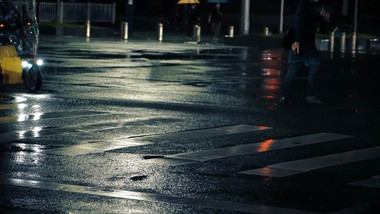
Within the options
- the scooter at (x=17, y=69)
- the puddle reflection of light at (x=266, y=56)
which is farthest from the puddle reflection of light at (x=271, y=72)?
the scooter at (x=17, y=69)

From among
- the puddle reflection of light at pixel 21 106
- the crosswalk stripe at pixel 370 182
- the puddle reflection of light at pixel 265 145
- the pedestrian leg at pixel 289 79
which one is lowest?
the puddle reflection of light at pixel 265 145

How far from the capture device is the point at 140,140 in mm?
11484

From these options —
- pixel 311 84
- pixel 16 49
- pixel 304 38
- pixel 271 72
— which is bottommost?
pixel 271 72

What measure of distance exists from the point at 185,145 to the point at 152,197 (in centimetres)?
307

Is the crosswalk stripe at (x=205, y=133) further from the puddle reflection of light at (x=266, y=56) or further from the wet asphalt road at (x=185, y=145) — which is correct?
the puddle reflection of light at (x=266, y=56)

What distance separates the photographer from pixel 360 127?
13242mm

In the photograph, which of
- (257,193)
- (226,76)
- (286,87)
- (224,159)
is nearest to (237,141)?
(224,159)

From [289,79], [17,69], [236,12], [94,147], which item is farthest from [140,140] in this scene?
[236,12]

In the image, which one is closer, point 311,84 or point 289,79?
point 289,79

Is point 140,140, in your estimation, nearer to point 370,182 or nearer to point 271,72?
point 370,182

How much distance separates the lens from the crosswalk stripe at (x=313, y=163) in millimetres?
9477

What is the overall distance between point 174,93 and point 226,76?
179 inches

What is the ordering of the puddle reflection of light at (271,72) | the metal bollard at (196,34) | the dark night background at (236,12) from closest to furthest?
the puddle reflection of light at (271,72) < the metal bollard at (196,34) < the dark night background at (236,12)

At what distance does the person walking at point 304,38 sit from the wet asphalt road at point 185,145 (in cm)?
57
